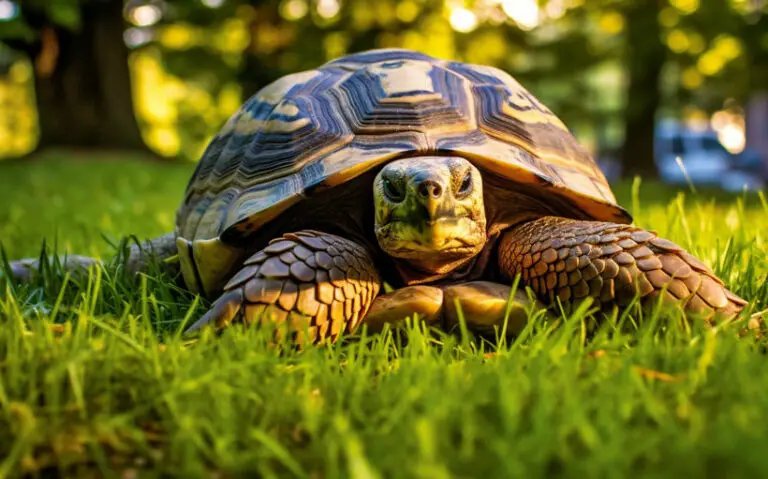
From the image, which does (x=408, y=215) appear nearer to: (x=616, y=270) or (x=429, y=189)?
(x=429, y=189)

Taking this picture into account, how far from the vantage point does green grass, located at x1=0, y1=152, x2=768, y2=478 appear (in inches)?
36.8

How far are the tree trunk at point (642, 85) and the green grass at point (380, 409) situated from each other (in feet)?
26.4

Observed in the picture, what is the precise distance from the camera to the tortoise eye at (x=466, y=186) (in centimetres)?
175

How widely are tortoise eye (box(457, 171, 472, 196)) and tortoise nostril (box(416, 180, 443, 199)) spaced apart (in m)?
0.12

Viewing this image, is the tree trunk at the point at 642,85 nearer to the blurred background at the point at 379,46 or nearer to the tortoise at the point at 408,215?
the blurred background at the point at 379,46

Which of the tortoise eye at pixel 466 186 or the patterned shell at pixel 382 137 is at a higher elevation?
the patterned shell at pixel 382 137

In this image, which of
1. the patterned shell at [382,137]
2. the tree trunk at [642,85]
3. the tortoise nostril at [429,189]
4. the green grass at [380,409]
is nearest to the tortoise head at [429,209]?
the tortoise nostril at [429,189]

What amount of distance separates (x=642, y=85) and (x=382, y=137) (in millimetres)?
8776

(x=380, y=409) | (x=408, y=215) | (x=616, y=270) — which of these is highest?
(x=408, y=215)

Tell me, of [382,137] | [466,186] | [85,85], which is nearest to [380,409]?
[466,186]

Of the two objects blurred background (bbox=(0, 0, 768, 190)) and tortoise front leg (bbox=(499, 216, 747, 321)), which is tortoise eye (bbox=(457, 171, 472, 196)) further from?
blurred background (bbox=(0, 0, 768, 190))

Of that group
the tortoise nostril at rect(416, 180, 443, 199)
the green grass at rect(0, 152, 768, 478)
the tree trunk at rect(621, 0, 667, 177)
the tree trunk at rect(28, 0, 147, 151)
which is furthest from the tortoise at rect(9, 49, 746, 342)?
the tree trunk at rect(28, 0, 147, 151)

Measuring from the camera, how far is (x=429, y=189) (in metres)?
1.63

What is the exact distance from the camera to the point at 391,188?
174 cm
